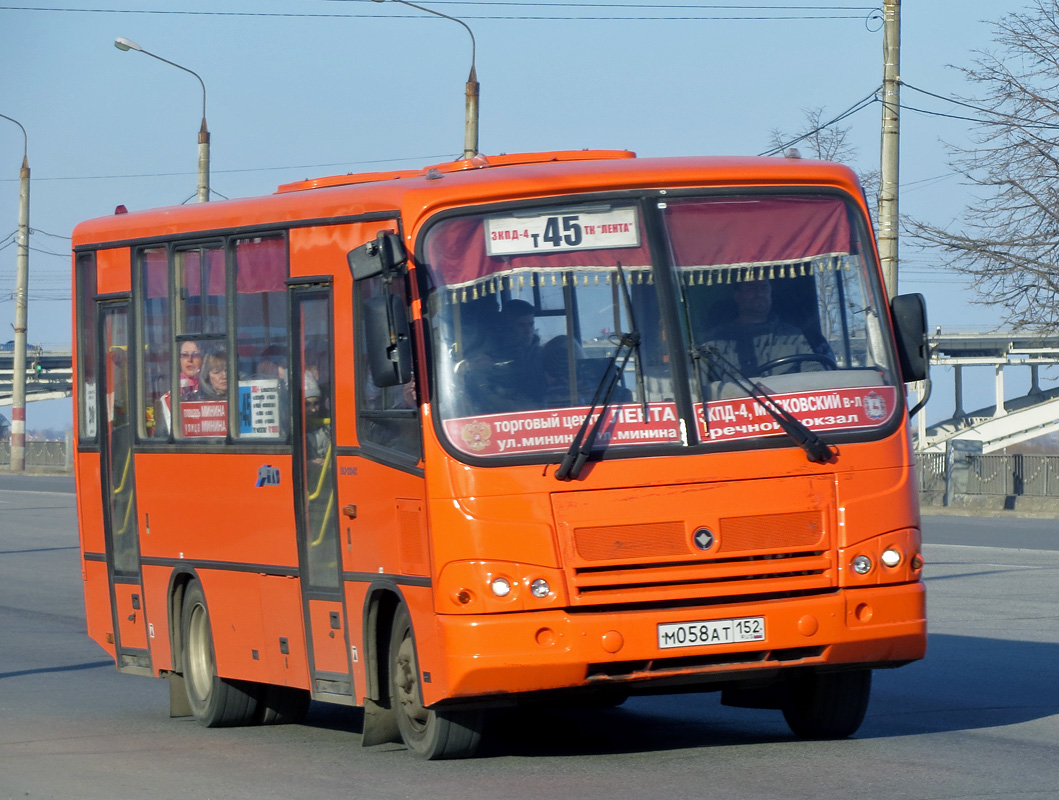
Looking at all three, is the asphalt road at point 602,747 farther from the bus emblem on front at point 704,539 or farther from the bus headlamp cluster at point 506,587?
the bus emblem on front at point 704,539

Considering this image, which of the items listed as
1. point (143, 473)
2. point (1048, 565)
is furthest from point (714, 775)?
point (1048, 565)

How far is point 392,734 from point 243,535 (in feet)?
5.24

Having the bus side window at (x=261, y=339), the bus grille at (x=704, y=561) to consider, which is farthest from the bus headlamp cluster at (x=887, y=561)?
the bus side window at (x=261, y=339)

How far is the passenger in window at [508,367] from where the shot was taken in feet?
25.9

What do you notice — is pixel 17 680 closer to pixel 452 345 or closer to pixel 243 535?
pixel 243 535

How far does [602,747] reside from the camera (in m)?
8.77

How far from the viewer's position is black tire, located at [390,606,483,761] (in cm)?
820

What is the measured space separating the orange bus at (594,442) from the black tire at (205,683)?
3.89ft

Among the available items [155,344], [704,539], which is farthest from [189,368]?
[704,539]

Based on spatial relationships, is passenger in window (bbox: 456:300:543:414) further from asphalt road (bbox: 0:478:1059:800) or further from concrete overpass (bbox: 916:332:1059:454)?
concrete overpass (bbox: 916:332:1059:454)

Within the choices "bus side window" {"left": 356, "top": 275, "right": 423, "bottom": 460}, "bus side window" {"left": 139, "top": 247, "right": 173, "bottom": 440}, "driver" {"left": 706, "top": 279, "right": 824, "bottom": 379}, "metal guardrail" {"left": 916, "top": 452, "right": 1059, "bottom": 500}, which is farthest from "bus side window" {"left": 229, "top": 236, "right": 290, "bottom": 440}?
"metal guardrail" {"left": 916, "top": 452, "right": 1059, "bottom": 500}

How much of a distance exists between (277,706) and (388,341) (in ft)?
11.3

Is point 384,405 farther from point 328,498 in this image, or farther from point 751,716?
point 751,716

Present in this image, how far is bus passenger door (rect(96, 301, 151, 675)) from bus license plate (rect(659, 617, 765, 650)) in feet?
14.9
